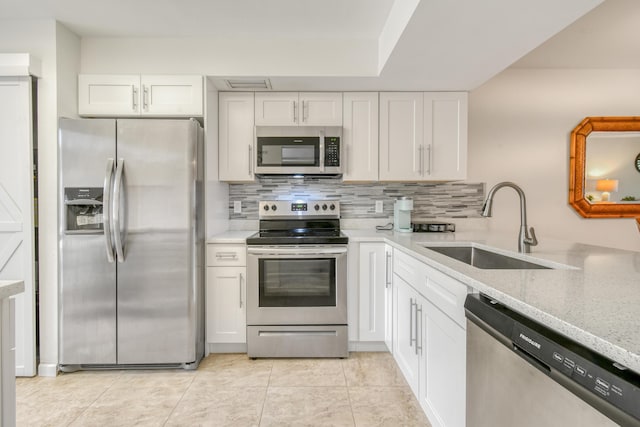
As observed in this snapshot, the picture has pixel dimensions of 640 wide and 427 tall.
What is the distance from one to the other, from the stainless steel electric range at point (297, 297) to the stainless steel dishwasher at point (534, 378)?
1433mm

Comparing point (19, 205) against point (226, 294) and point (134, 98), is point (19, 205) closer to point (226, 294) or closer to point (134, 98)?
point (134, 98)

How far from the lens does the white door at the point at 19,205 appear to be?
90.4 inches

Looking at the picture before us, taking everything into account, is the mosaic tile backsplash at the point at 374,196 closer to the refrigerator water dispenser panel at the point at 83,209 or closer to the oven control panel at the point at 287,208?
the oven control panel at the point at 287,208

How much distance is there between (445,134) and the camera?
2924 mm

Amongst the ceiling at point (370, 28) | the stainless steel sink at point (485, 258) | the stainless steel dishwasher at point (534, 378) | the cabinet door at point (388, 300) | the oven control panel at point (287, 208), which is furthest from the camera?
the oven control panel at point (287, 208)

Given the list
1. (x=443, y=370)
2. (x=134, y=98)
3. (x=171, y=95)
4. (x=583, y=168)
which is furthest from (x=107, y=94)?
(x=583, y=168)

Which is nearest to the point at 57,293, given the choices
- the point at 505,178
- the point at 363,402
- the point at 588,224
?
the point at 363,402

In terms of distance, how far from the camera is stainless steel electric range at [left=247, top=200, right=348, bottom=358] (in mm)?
2584

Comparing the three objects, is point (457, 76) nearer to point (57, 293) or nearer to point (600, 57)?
point (600, 57)

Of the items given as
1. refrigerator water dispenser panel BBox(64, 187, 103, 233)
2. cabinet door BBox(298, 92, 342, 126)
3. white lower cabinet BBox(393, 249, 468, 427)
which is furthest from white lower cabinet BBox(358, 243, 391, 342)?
refrigerator water dispenser panel BBox(64, 187, 103, 233)

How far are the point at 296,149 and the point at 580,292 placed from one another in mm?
2235

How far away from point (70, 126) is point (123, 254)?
0.94 meters

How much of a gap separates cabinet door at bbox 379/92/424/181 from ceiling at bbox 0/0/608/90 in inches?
4.6

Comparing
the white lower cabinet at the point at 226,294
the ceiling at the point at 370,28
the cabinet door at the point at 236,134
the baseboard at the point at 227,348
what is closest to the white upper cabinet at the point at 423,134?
the ceiling at the point at 370,28
